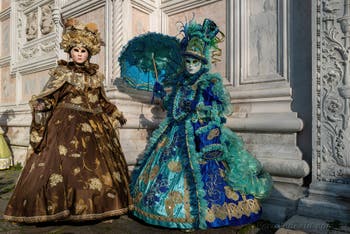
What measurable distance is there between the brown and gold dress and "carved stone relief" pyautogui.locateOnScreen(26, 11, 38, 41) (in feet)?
17.8

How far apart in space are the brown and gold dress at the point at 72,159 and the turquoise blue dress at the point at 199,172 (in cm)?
39

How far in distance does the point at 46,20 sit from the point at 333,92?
7.19m

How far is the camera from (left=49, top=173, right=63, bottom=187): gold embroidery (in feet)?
8.49

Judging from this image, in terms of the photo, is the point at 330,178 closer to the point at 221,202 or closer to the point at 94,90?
the point at 221,202

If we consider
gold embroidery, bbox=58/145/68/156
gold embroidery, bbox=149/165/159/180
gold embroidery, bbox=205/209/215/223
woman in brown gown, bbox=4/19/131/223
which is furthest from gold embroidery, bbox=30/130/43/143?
gold embroidery, bbox=205/209/215/223

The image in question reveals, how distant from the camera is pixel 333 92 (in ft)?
9.48

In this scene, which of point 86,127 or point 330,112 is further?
point 86,127

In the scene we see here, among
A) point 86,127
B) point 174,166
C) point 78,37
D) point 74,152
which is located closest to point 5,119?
point 78,37

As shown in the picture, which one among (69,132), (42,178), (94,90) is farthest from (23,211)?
(94,90)

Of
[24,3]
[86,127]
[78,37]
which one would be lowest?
[86,127]

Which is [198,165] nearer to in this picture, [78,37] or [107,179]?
[107,179]

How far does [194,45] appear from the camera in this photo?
2.94 meters

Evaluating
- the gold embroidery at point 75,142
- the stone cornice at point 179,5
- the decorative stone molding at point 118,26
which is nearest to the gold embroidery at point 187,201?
the gold embroidery at point 75,142

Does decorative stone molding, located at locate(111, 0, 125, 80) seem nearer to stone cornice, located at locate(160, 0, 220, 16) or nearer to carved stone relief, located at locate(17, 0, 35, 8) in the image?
stone cornice, located at locate(160, 0, 220, 16)
